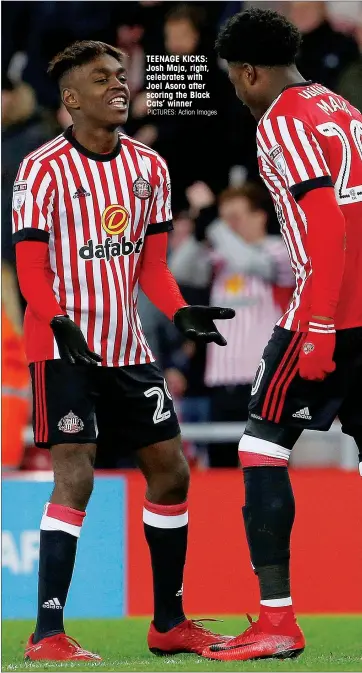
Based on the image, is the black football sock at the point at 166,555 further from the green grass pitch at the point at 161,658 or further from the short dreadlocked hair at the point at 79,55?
the short dreadlocked hair at the point at 79,55

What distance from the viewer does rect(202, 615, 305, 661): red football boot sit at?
3.58m

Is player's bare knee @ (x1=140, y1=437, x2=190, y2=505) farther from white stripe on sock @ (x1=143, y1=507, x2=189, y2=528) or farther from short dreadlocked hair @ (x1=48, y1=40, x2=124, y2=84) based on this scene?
short dreadlocked hair @ (x1=48, y1=40, x2=124, y2=84)

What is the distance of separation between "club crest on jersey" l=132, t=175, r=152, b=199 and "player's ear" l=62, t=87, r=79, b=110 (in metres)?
0.32

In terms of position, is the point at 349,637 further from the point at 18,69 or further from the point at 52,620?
the point at 18,69

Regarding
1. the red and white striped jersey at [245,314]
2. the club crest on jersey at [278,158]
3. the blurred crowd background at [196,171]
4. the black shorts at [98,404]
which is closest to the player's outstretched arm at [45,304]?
the black shorts at [98,404]

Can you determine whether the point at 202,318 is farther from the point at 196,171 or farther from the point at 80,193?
the point at 196,171

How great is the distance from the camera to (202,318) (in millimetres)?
4062

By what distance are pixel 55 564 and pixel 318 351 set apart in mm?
1112

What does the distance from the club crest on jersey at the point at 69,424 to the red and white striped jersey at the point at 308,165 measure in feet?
2.42

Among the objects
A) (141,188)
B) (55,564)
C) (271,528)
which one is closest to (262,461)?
(271,528)

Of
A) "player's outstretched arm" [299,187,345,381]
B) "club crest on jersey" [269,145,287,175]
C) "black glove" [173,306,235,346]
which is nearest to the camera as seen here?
"player's outstretched arm" [299,187,345,381]

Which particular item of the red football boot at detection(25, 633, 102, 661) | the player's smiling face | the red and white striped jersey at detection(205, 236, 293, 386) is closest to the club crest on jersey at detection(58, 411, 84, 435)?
the red football boot at detection(25, 633, 102, 661)

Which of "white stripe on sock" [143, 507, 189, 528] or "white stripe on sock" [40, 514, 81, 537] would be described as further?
"white stripe on sock" [143, 507, 189, 528]

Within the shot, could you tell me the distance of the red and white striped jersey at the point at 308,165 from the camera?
3.54 metres
